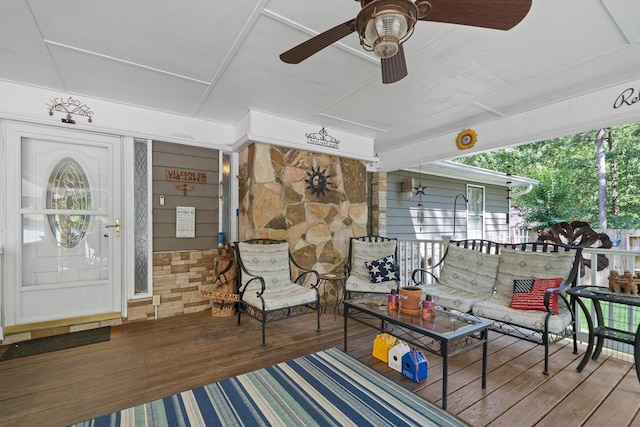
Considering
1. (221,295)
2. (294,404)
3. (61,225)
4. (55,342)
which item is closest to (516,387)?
(294,404)

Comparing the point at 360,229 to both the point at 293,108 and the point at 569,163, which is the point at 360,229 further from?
the point at 569,163

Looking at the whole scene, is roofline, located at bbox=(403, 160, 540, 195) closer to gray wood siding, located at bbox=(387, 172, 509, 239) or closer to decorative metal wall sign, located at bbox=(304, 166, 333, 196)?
gray wood siding, located at bbox=(387, 172, 509, 239)

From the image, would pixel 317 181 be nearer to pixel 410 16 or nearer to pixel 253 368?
pixel 253 368

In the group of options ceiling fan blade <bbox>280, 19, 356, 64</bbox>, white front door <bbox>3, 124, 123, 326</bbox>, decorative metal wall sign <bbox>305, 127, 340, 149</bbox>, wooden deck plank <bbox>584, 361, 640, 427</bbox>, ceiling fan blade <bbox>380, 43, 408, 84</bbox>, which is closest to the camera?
ceiling fan blade <bbox>280, 19, 356, 64</bbox>

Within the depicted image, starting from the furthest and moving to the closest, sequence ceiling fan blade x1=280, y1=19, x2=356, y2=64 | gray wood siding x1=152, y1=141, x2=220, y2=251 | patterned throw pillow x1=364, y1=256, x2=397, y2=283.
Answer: patterned throw pillow x1=364, y1=256, x2=397, y2=283 → gray wood siding x1=152, y1=141, x2=220, y2=251 → ceiling fan blade x1=280, y1=19, x2=356, y2=64

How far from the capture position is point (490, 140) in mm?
3863

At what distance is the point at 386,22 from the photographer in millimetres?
1341

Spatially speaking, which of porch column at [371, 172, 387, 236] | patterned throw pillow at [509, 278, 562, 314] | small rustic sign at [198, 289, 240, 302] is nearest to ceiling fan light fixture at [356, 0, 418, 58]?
patterned throw pillow at [509, 278, 562, 314]

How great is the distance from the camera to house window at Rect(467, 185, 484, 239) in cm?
765

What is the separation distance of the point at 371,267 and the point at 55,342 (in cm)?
373

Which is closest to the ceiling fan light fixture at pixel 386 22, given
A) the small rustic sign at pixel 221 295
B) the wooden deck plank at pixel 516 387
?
the wooden deck plank at pixel 516 387

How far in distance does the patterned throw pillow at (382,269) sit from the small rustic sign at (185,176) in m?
2.66

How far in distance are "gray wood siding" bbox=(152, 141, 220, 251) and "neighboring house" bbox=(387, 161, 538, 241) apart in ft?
11.7

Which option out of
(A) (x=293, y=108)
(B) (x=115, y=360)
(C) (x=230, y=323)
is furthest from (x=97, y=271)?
(A) (x=293, y=108)
